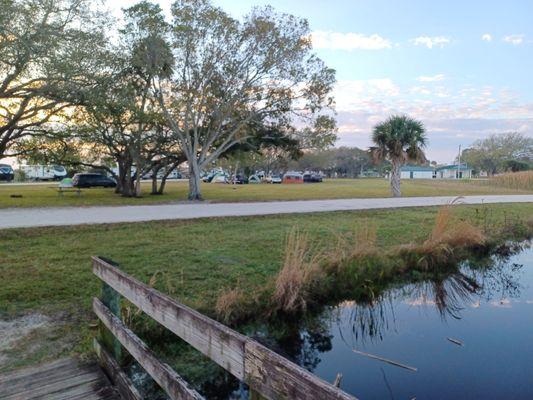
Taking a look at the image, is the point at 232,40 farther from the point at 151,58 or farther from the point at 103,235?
the point at 103,235

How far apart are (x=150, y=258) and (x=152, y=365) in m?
5.61

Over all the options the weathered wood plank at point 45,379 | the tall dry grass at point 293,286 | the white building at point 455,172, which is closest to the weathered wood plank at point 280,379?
the weathered wood plank at point 45,379

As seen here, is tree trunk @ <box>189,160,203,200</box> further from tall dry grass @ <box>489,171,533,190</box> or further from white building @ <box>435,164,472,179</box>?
white building @ <box>435,164,472,179</box>

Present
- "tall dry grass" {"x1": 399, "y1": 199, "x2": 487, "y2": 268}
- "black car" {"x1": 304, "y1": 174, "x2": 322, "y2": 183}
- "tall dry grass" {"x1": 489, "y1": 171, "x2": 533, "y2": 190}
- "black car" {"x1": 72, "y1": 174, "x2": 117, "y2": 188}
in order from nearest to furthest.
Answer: "tall dry grass" {"x1": 399, "y1": 199, "x2": 487, "y2": 268} < "tall dry grass" {"x1": 489, "y1": 171, "x2": 533, "y2": 190} < "black car" {"x1": 72, "y1": 174, "x2": 117, "y2": 188} < "black car" {"x1": 304, "y1": 174, "x2": 322, "y2": 183}

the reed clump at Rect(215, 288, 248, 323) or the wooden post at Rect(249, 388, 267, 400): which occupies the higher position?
the wooden post at Rect(249, 388, 267, 400)

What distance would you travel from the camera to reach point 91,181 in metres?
41.2

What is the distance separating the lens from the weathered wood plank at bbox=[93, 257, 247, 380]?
6.49ft

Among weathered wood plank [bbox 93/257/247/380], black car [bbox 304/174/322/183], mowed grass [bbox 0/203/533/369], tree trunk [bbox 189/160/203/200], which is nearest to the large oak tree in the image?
tree trunk [bbox 189/160/203/200]

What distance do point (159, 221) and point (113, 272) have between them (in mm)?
9015

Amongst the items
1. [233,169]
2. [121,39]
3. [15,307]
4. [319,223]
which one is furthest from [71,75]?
[233,169]

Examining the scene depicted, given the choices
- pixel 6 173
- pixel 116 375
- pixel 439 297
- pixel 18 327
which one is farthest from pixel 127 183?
pixel 6 173

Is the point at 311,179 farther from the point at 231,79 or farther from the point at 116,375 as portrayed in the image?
the point at 116,375

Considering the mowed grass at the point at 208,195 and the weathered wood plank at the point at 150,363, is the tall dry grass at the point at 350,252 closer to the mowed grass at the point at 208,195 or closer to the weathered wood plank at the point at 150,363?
the weathered wood plank at the point at 150,363

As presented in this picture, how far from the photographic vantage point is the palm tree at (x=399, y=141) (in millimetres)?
25047
